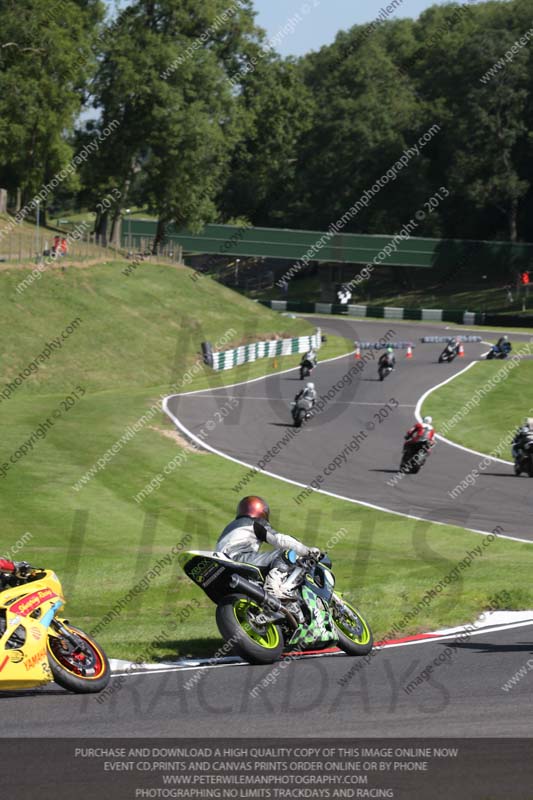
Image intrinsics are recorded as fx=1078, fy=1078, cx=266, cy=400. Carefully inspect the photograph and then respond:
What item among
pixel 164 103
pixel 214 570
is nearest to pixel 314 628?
pixel 214 570

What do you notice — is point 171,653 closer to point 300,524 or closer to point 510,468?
point 300,524

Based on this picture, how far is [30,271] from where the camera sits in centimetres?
5512

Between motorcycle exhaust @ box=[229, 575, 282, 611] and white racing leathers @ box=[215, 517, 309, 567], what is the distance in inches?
15.4

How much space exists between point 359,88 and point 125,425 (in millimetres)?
83183

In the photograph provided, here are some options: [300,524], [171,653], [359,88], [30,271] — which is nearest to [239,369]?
[30,271]

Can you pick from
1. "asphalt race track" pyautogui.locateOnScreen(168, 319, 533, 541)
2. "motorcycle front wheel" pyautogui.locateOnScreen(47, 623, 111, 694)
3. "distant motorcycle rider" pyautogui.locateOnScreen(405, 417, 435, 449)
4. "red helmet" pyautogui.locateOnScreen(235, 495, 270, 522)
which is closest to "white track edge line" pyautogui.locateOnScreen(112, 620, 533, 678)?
"motorcycle front wheel" pyautogui.locateOnScreen(47, 623, 111, 694)

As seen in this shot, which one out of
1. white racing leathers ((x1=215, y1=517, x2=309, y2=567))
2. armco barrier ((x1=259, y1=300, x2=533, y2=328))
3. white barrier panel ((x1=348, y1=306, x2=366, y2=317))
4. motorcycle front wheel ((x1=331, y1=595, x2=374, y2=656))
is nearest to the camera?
white racing leathers ((x1=215, y1=517, x2=309, y2=567))

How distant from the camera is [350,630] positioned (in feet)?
33.7

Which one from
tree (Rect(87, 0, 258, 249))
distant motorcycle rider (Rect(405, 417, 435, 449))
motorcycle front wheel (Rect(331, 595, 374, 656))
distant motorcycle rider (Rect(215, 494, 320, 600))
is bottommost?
distant motorcycle rider (Rect(405, 417, 435, 449))

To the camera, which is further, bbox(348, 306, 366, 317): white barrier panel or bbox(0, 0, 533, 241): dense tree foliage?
bbox(348, 306, 366, 317): white barrier panel

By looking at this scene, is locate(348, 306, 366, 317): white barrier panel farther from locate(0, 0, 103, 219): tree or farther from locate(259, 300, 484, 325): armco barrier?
locate(0, 0, 103, 219): tree

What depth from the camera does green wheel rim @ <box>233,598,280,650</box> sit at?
9.51 metres

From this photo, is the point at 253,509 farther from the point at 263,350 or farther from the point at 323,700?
the point at 263,350

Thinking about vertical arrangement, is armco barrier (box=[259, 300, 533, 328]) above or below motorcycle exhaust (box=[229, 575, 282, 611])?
below
